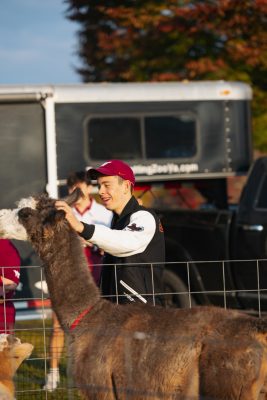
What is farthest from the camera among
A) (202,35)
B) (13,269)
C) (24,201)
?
(202,35)

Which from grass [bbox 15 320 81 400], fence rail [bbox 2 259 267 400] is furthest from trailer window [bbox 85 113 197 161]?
grass [bbox 15 320 81 400]

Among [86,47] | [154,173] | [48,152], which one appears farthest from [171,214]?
[86,47]

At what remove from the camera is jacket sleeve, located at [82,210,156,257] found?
589cm

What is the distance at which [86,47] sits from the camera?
2323 centimetres

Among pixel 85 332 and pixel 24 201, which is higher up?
pixel 24 201

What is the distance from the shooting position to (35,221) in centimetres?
602

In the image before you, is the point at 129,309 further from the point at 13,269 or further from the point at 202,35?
the point at 202,35

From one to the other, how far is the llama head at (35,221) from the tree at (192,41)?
45.2 ft

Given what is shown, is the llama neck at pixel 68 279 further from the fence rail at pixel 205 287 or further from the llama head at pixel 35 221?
the fence rail at pixel 205 287

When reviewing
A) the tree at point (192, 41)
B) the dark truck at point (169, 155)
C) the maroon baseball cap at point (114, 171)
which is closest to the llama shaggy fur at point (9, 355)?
the maroon baseball cap at point (114, 171)

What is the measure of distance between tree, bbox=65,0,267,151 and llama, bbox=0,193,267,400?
14.1 meters

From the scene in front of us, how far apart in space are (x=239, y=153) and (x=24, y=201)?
7.86m

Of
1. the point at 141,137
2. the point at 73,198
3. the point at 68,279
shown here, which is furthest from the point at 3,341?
the point at 141,137

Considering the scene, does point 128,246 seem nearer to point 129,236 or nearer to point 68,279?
point 129,236
